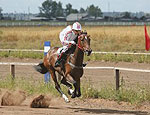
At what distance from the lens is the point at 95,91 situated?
11.7 m

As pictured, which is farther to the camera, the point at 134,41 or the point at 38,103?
the point at 134,41

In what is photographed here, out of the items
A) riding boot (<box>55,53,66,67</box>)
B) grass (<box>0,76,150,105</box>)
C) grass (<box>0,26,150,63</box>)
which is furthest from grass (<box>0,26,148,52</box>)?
riding boot (<box>55,53,66,67</box>)

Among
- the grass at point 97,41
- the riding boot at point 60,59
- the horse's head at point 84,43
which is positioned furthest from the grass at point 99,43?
the horse's head at point 84,43

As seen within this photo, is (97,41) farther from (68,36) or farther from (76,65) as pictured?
(76,65)

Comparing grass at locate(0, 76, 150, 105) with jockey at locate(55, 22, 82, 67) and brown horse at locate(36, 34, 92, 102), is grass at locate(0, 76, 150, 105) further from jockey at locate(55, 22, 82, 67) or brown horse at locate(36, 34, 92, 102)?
jockey at locate(55, 22, 82, 67)

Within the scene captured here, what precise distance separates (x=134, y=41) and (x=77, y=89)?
22.3 meters

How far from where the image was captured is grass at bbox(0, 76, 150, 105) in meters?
10.7

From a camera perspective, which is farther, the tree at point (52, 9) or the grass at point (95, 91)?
the tree at point (52, 9)

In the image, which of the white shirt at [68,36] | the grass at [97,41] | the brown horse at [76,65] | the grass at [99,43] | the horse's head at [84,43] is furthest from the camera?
the grass at [97,41]

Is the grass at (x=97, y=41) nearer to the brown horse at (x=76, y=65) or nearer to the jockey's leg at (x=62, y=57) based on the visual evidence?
the jockey's leg at (x=62, y=57)

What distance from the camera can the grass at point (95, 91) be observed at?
35.2 feet

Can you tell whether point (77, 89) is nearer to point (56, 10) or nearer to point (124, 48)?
point (124, 48)

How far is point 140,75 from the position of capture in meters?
16.3

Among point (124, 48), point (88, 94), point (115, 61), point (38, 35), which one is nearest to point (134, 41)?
point (124, 48)
